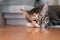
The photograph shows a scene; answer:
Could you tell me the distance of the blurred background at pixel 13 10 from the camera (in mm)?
1950

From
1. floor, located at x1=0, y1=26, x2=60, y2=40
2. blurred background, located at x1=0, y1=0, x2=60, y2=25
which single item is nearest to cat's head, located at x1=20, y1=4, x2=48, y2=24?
floor, located at x1=0, y1=26, x2=60, y2=40

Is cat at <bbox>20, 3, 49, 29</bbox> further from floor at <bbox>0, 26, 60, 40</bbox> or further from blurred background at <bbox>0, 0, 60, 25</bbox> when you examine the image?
blurred background at <bbox>0, 0, 60, 25</bbox>

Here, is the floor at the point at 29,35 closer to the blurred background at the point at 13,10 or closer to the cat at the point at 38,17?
the cat at the point at 38,17

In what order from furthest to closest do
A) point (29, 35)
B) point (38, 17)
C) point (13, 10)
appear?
point (13, 10) → point (38, 17) → point (29, 35)

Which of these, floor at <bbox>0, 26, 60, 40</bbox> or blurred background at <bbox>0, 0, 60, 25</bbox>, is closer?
floor at <bbox>0, 26, 60, 40</bbox>

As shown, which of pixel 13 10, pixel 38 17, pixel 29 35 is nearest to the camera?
pixel 29 35

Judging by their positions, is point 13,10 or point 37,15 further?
point 13,10

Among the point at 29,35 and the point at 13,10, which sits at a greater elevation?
the point at 13,10

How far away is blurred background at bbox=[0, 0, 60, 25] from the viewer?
1950 millimetres

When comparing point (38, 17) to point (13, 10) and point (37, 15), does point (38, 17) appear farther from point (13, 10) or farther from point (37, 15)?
point (13, 10)

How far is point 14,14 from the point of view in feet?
6.50

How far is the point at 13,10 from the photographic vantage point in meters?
1.96

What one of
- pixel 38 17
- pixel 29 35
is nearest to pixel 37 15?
pixel 38 17

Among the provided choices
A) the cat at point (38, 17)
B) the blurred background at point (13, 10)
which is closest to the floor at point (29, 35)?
the cat at point (38, 17)
